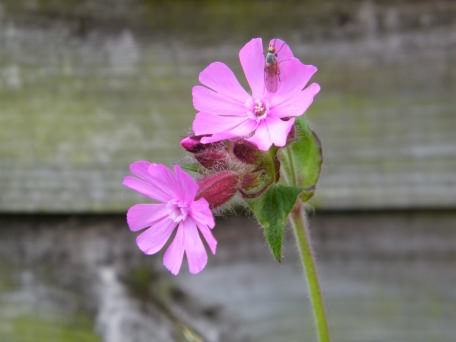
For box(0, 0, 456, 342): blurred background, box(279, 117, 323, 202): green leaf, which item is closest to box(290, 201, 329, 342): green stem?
box(279, 117, 323, 202): green leaf

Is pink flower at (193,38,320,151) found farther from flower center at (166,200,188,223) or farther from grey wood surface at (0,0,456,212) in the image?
grey wood surface at (0,0,456,212)

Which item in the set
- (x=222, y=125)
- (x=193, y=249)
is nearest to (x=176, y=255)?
(x=193, y=249)

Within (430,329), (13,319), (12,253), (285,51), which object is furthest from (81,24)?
(430,329)

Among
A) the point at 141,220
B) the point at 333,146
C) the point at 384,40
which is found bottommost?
the point at 141,220

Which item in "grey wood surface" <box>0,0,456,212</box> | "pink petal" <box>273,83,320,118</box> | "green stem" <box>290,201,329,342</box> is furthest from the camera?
"grey wood surface" <box>0,0,456,212</box>

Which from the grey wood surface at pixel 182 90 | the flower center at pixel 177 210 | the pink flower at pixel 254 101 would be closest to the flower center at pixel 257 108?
the pink flower at pixel 254 101

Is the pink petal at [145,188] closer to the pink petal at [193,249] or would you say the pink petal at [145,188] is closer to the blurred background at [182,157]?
the pink petal at [193,249]

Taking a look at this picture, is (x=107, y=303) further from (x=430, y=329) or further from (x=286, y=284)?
(x=430, y=329)
